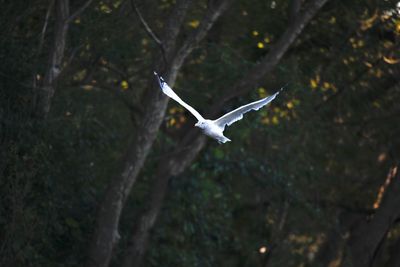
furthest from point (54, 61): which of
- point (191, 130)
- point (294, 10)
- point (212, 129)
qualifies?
point (294, 10)

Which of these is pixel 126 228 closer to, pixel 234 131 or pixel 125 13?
pixel 234 131

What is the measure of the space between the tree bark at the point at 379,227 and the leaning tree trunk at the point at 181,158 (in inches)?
157

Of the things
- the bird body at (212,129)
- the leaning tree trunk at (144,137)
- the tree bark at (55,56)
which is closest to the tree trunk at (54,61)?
the tree bark at (55,56)

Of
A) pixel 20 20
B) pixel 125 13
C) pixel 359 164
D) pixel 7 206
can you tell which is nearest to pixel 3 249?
pixel 7 206

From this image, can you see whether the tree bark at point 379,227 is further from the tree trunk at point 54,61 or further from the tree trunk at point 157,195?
the tree trunk at point 54,61

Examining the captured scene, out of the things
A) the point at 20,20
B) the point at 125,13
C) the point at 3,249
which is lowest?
the point at 3,249

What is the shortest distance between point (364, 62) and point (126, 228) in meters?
6.36

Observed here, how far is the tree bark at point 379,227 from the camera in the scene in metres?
17.8

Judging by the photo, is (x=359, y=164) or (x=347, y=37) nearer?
(x=347, y=37)

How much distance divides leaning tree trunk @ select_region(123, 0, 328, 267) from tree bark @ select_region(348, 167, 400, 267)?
398 centimetres

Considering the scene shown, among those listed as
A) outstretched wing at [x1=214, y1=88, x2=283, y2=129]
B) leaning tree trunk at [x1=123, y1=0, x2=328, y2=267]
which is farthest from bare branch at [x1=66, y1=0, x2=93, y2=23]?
outstretched wing at [x1=214, y1=88, x2=283, y2=129]

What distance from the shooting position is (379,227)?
58.7 feet

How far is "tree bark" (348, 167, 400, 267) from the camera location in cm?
1777

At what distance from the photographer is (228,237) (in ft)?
68.4
